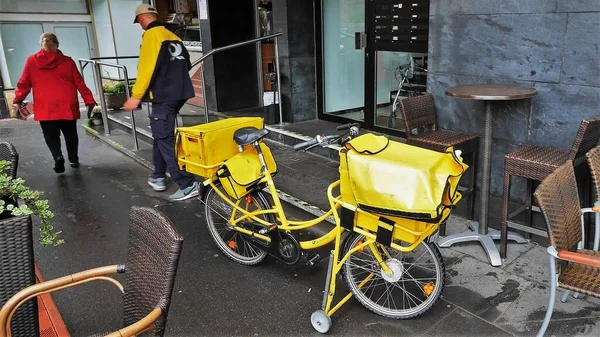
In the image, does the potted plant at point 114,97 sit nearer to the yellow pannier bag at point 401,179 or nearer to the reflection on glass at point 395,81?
the reflection on glass at point 395,81

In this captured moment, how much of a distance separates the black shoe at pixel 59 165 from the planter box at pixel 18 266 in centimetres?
435

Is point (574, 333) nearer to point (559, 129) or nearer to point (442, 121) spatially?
point (559, 129)

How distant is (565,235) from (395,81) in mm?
3683

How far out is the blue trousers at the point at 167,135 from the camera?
4.59 meters

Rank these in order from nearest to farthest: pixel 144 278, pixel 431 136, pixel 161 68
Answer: pixel 144 278 < pixel 431 136 < pixel 161 68

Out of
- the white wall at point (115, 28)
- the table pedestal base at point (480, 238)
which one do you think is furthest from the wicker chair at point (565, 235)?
the white wall at point (115, 28)

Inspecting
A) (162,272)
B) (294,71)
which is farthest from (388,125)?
(162,272)

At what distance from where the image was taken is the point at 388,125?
572cm

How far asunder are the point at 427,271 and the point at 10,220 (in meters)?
2.15

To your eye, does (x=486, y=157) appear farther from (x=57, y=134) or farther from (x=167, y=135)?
(x=57, y=134)

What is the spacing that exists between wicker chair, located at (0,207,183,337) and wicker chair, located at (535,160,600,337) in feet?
5.00

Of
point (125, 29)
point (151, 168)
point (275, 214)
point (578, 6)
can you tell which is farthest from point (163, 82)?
point (125, 29)

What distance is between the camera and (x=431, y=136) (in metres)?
3.71

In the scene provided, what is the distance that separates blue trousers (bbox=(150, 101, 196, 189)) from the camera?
459 centimetres
